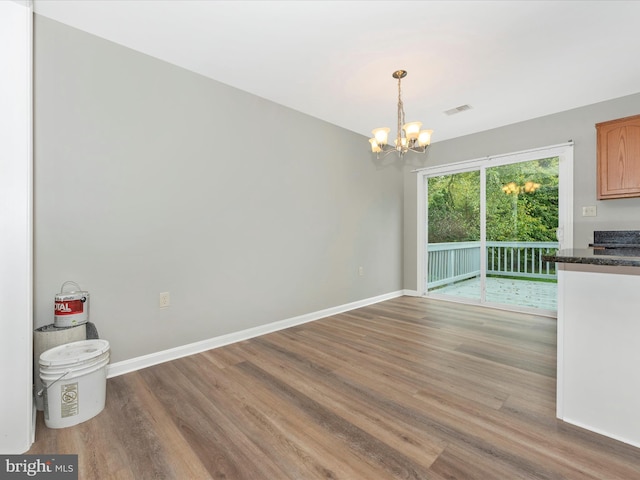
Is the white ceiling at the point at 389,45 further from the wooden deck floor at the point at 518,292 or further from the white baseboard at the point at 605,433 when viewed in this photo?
the white baseboard at the point at 605,433

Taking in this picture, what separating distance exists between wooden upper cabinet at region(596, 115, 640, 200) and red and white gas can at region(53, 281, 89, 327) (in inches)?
192

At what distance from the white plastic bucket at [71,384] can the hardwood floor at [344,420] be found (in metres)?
0.06

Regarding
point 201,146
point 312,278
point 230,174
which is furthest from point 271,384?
point 201,146

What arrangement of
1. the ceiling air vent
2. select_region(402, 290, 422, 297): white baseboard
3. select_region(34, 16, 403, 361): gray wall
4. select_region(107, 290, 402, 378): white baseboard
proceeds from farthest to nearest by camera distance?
1. select_region(402, 290, 422, 297): white baseboard
2. the ceiling air vent
3. select_region(107, 290, 402, 378): white baseboard
4. select_region(34, 16, 403, 361): gray wall

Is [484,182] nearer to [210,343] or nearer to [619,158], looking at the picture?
[619,158]

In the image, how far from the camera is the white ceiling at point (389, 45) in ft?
6.36

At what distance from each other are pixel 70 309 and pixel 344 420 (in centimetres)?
189

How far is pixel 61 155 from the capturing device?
2004 mm

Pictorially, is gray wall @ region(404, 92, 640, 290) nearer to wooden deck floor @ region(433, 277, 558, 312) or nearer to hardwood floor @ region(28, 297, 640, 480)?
wooden deck floor @ region(433, 277, 558, 312)

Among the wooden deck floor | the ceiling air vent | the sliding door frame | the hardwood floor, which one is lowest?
the hardwood floor

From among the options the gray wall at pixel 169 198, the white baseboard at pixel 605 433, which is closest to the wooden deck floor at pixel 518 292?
the gray wall at pixel 169 198

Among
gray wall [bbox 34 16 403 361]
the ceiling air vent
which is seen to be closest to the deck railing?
the ceiling air vent

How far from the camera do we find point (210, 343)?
271cm

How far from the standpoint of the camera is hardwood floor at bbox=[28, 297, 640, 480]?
1318 millimetres
